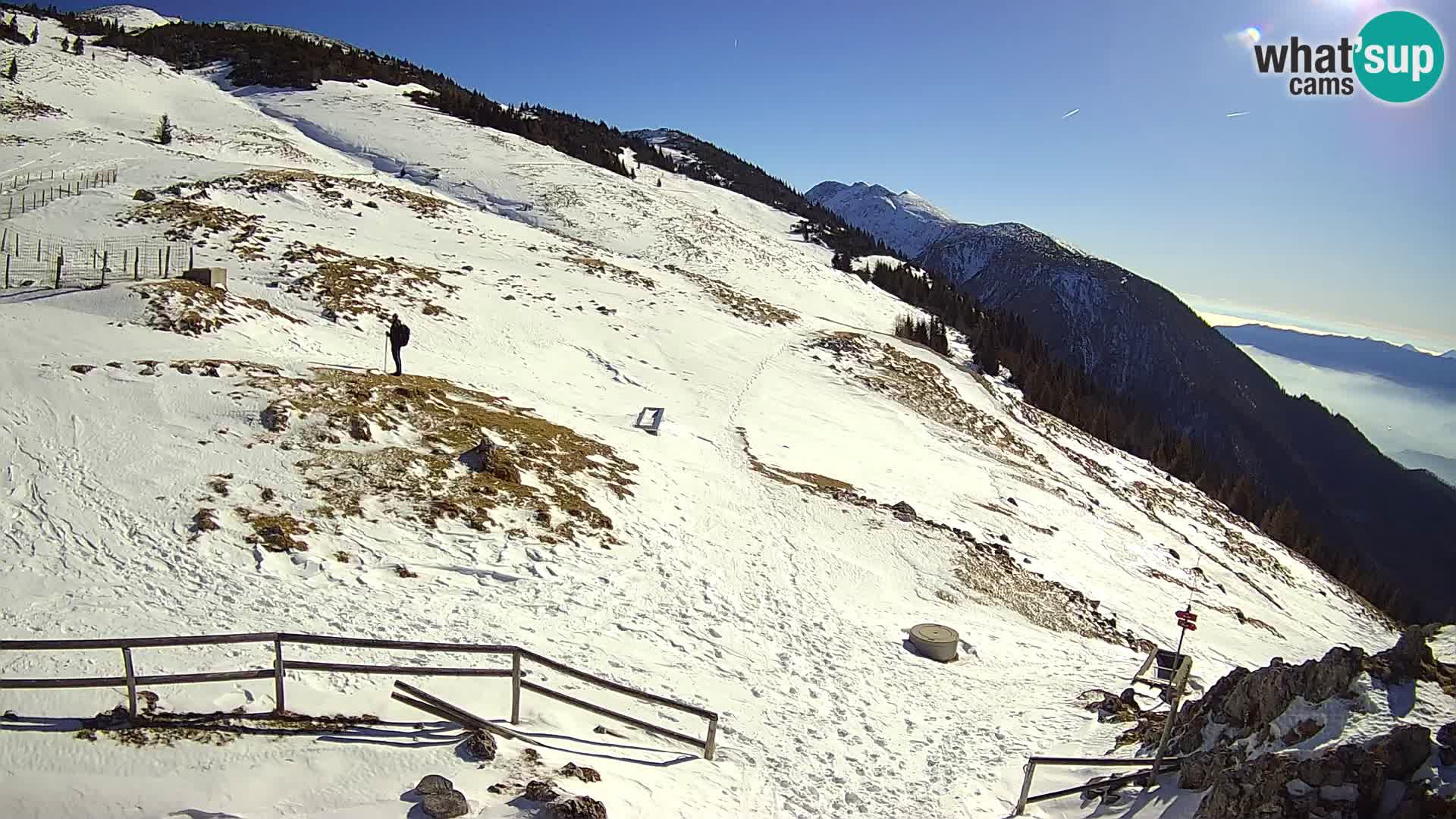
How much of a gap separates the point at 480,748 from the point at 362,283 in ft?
74.5

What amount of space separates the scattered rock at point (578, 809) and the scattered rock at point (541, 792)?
12cm

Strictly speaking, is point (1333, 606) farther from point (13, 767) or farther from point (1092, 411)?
point (13, 767)

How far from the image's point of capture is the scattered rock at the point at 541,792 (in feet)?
18.9

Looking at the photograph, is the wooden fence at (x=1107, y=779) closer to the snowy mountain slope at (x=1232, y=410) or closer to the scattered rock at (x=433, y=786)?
the scattered rock at (x=433, y=786)

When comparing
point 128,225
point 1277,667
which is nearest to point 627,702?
point 1277,667

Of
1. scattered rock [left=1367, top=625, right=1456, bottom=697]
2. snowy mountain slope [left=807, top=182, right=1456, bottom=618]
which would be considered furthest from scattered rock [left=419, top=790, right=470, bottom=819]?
snowy mountain slope [left=807, top=182, right=1456, bottom=618]

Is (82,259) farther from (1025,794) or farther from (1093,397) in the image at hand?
(1093,397)

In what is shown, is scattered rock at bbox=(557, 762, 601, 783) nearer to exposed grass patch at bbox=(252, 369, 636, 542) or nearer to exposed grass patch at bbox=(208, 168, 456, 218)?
exposed grass patch at bbox=(252, 369, 636, 542)

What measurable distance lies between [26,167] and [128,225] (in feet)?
43.8

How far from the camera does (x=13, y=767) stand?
17.4ft

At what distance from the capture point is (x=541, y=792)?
Answer: 5812 millimetres

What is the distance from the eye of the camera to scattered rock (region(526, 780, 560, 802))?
577cm

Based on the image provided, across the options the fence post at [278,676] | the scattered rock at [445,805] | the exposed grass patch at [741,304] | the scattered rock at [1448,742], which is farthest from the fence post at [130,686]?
the exposed grass patch at [741,304]

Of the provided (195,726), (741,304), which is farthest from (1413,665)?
(741,304)
